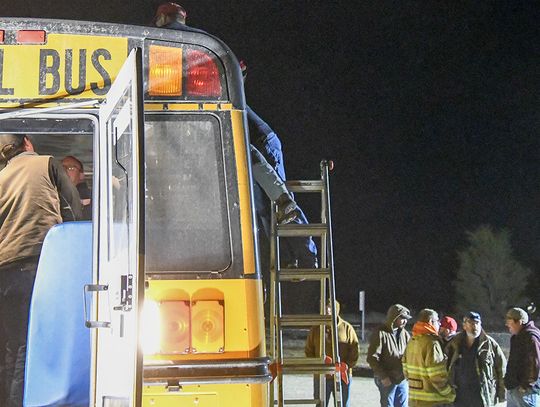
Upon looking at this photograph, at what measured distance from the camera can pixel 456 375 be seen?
867 cm

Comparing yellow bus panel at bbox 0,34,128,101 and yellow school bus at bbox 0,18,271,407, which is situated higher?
yellow bus panel at bbox 0,34,128,101

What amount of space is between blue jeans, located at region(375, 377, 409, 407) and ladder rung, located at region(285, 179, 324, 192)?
4.58 meters

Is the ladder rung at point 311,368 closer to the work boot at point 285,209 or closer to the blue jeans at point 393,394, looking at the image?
the work boot at point 285,209

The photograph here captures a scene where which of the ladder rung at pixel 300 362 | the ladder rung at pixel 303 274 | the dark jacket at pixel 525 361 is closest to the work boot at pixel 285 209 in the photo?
the ladder rung at pixel 303 274

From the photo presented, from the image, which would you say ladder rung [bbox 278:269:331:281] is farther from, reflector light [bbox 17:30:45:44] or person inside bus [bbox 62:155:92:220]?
reflector light [bbox 17:30:45:44]

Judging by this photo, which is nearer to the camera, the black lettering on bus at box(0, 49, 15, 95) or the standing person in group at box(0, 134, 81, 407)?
the black lettering on bus at box(0, 49, 15, 95)

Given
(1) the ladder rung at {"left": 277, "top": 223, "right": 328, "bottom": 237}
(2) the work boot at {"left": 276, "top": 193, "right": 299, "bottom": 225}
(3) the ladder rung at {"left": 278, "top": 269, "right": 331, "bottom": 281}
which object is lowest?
(3) the ladder rung at {"left": 278, "top": 269, "right": 331, "bottom": 281}

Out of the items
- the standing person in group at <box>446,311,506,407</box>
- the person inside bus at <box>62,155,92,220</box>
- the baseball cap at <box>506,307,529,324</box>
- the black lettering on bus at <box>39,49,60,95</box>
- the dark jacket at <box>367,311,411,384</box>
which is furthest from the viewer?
the dark jacket at <box>367,311,411,384</box>

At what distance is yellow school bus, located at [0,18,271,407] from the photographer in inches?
151

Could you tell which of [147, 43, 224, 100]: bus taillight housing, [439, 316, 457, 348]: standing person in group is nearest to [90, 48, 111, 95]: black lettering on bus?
[147, 43, 224, 100]: bus taillight housing

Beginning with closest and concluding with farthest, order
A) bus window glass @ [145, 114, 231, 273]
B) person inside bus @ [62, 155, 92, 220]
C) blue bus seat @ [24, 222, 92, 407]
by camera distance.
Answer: bus window glass @ [145, 114, 231, 273] → blue bus seat @ [24, 222, 92, 407] → person inside bus @ [62, 155, 92, 220]

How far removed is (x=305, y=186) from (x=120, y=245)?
2348 mm

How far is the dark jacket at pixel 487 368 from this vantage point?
8.56 meters

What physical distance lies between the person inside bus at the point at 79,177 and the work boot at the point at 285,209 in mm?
1762
